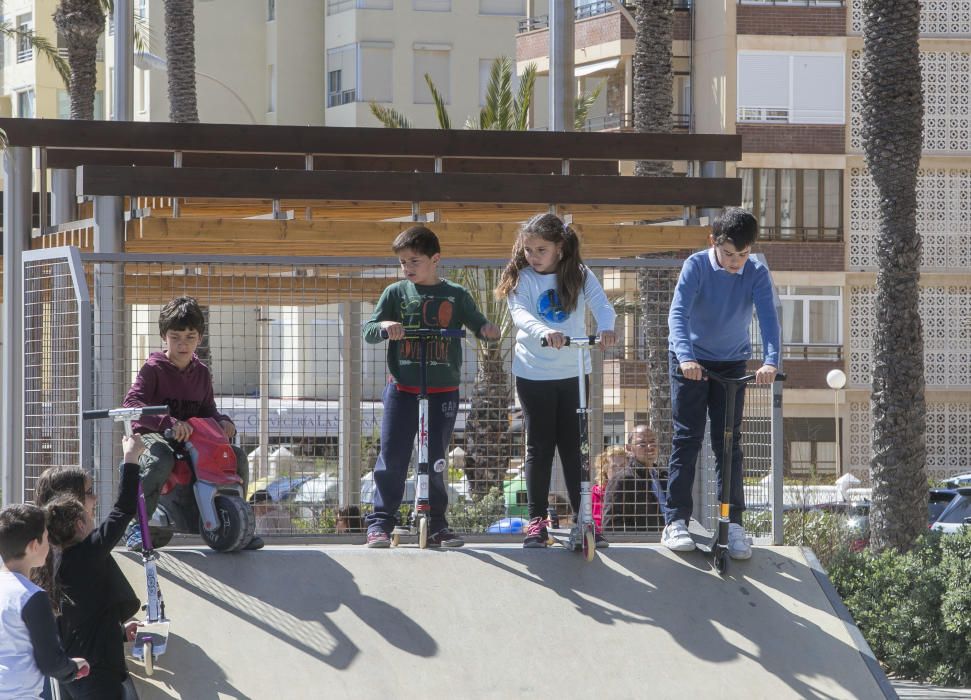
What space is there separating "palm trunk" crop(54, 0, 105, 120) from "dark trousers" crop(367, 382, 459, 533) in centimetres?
1722

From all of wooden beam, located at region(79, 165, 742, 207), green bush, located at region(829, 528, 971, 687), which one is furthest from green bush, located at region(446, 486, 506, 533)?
green bush, located at region(829, 528, 971, 687)

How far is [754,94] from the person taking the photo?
38875mm

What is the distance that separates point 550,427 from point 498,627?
3.82 feet

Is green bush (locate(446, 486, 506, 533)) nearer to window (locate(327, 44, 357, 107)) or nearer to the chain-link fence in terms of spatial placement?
the chain-link fence

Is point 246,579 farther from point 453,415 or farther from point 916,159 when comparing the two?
point 916,159

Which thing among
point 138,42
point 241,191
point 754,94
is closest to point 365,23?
point 754,94

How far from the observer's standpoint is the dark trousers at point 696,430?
26.2 feet

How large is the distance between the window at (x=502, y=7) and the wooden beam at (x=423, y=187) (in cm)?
3995

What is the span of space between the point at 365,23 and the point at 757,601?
4223 cm

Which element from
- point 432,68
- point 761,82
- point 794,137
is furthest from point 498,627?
point 432,68

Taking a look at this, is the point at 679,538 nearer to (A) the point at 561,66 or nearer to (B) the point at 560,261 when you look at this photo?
(B) the point at 560,261

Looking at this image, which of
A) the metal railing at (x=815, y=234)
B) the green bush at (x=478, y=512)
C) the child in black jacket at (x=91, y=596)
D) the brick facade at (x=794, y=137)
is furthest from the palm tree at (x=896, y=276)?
the metal railing at (x=815, y=234)

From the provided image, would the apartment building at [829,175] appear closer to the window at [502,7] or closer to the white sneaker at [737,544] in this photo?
the window at [502,7]

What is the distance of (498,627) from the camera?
760 cm
